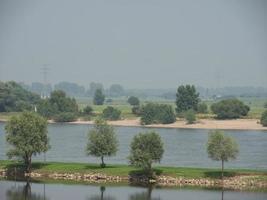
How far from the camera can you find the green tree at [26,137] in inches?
2886

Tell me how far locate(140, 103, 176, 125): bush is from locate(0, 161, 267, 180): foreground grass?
271 ft

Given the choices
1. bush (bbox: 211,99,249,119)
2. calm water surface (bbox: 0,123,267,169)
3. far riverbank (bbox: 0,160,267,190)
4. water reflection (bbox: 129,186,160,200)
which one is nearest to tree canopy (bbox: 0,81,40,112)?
calm water surface (bbox: 0,123,267,169)

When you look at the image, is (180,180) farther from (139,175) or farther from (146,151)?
(146,151)

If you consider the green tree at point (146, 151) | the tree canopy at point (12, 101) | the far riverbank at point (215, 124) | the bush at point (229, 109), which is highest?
the tree canopy at point (12, 101)

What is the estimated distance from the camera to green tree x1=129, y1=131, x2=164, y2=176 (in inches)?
2739

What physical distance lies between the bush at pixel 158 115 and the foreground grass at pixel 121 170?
8250 cm

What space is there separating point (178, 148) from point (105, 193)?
122ft

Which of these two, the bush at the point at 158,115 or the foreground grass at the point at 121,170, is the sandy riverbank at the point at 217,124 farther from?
the foreground grass at the point at 121,170

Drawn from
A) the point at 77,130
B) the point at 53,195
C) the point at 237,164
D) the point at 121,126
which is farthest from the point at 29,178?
the point at 121,126

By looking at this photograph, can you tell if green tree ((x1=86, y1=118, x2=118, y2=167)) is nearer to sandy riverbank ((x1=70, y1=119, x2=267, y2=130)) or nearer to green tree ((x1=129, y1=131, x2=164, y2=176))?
green tree ((x1=129, y1=131, x2=164, y2=176))

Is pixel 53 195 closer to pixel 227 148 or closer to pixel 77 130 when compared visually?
pixel 227 148

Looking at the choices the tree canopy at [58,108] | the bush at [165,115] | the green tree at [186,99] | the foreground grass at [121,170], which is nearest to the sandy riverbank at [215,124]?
the bush at [165,115]

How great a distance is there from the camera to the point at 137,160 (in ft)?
229

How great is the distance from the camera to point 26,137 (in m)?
73.8
